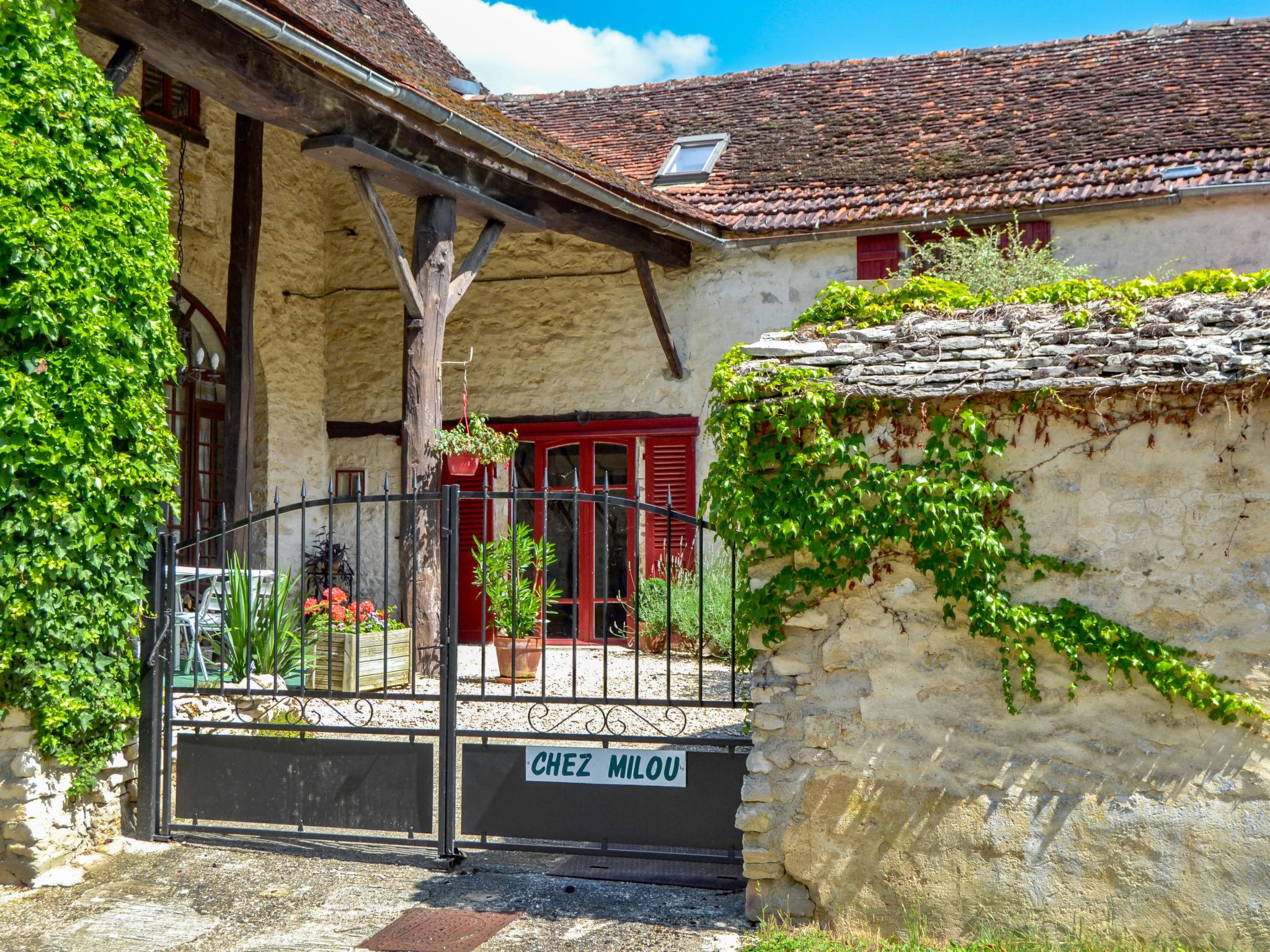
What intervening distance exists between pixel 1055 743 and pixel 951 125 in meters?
8.35

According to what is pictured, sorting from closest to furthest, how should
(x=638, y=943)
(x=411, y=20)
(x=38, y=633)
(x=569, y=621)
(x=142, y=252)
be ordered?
(x=638, y=943) < (x=38, y=633) < (x=142, y=252) < (x=569, y=621) < (x=411, y=20)

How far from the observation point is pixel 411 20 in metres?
13.1

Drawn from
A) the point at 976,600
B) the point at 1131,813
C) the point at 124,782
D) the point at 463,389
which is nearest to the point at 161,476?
the point at 124,782

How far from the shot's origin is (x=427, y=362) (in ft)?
25.8

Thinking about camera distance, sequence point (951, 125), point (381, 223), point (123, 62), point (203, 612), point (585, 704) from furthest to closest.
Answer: point (951, 125) → point (381, 223) → point (203, 612) → point (123, 62) → point (585, 704)

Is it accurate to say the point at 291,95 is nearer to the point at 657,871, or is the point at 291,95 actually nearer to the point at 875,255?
the point at 657,871

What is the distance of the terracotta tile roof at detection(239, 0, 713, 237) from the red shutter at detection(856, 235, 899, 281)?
51.6 inches

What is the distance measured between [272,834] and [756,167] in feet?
25.8

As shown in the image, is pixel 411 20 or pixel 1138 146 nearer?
pixel 1138 146

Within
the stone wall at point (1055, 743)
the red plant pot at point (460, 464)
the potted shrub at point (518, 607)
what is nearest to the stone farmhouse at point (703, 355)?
the stone wall at point (1055, 743)

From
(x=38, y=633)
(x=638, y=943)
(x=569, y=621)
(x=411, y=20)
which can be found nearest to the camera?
(x=638, y=943)

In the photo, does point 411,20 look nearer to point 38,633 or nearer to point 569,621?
point 569,621

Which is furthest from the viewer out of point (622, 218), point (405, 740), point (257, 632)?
point (622, 218)

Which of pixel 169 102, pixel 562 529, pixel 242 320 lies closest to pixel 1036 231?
pixel 562 529
